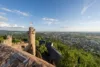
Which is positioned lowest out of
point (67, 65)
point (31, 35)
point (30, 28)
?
point (67, 65)

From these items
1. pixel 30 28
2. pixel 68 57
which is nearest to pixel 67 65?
pixel 68 57

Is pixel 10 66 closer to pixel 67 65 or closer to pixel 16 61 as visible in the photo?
pixel 16 61

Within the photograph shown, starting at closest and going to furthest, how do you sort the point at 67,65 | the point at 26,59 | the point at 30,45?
the point at 26,59 → the point at 67,65 → the point at 30,45

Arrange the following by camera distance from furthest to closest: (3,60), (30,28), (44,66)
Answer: (30,28), (3,60), (44,66)

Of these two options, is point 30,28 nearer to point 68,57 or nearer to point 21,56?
point 68,57

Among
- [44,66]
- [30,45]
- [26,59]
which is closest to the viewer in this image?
[44,66]

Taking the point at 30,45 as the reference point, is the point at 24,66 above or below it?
above

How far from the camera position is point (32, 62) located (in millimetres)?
1648

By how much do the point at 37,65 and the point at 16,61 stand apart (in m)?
0.40

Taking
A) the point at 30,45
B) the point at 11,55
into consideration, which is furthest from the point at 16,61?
the point at 30,45

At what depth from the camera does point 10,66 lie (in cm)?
177

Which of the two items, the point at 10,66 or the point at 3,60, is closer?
the point at 10,66

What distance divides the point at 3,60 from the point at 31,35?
1464 centimetres

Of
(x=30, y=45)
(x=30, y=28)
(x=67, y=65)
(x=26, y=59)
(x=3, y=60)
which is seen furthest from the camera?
(x=30, y=45)
